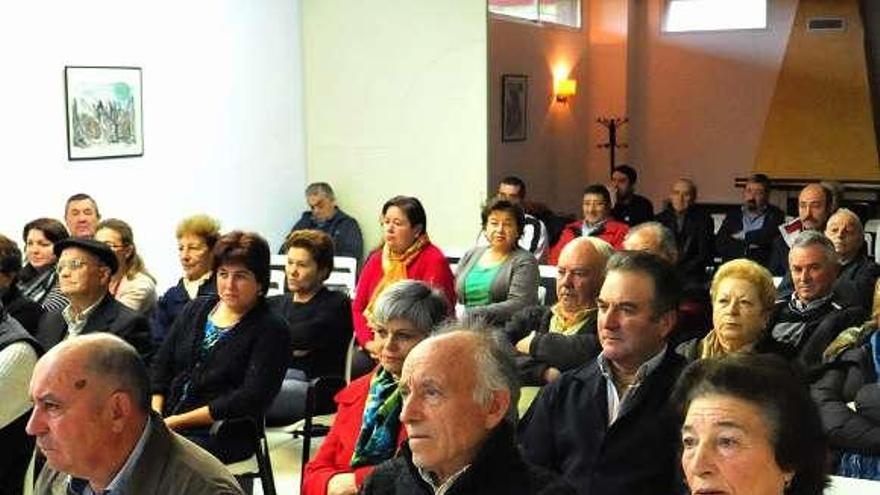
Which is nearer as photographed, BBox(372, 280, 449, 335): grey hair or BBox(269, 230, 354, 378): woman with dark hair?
BBox(372, 280, 449, 335): grey hair

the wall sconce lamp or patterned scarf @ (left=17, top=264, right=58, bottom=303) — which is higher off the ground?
the wall sconce lamp

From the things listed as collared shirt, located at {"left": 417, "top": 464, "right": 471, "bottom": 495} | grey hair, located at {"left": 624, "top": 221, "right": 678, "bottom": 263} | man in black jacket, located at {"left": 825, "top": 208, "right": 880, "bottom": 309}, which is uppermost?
grey hair, located at {"left": 624, "top": 221, "right": 678, "bottom": 263}

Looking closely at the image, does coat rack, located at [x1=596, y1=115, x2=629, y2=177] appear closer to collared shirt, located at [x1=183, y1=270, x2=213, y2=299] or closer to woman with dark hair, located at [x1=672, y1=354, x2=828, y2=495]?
collared shirt, located at [x1=183, y1=270, x2=213, y2=299]

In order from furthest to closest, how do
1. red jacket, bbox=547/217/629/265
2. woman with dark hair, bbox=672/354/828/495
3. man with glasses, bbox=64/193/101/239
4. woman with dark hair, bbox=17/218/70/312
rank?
red jacket, bbox=547/217/629/265
man with glasses, bbox=64/193/101/239
woman with dark hair, bbox=17/218/70/312
woman with dark hair, bbox=672/354/828/495

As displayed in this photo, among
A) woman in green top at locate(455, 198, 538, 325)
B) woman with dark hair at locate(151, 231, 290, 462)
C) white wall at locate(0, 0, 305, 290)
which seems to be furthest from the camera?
white wall at locate(0, 0, 305, 290)

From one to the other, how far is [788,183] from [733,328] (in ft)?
33.9

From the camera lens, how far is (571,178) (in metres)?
13.2

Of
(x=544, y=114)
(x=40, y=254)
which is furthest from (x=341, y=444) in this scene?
(x=544, y=114)

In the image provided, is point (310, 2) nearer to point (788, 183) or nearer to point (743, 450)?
point (788, 183)

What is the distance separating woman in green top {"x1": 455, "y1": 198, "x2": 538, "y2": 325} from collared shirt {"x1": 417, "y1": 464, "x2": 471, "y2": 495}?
3.14m

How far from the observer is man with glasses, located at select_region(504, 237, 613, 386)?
3930mm

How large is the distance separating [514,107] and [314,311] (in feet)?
20.3

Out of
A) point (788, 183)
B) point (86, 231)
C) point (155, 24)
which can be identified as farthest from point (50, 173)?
point (788, 183)

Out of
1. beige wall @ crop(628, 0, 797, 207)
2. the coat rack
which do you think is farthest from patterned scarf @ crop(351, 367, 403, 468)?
beige wall @ crop(628, 0, 797, 207)
